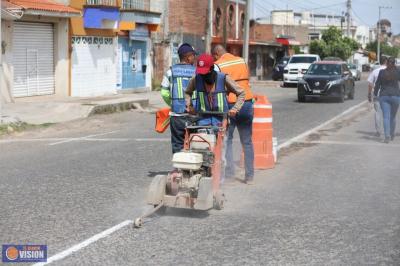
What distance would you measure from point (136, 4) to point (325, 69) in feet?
33.7

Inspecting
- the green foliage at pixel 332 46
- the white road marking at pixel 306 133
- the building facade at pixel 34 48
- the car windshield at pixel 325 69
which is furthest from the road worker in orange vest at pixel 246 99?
the green foliage at pixel 332 46

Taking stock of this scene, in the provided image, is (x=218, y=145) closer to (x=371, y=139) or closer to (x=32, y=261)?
(x=32, y=261)

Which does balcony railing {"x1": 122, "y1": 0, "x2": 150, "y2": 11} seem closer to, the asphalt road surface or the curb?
the curb

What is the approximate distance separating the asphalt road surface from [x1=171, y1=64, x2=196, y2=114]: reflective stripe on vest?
1.20 metres

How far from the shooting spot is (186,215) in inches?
283

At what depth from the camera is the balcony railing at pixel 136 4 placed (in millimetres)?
31312

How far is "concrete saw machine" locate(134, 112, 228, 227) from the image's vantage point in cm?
688

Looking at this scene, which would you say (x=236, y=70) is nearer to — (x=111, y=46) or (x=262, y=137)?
(x=262, y=137)

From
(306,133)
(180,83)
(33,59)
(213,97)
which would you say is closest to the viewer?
(213,97)

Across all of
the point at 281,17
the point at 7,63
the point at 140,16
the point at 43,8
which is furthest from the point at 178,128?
the point at 281,17

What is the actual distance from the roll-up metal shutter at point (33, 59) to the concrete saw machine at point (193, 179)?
56.2ft

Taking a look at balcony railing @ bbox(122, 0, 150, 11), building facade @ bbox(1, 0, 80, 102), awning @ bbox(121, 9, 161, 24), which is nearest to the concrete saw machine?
building facade @ bbox(1, 0, 80, 102)

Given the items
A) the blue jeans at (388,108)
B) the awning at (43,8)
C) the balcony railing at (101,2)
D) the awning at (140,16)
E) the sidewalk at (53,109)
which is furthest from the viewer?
the awning at (140,16)

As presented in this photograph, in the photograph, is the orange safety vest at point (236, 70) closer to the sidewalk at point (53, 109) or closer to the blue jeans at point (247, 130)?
the blue jeans at point (247, 130)
